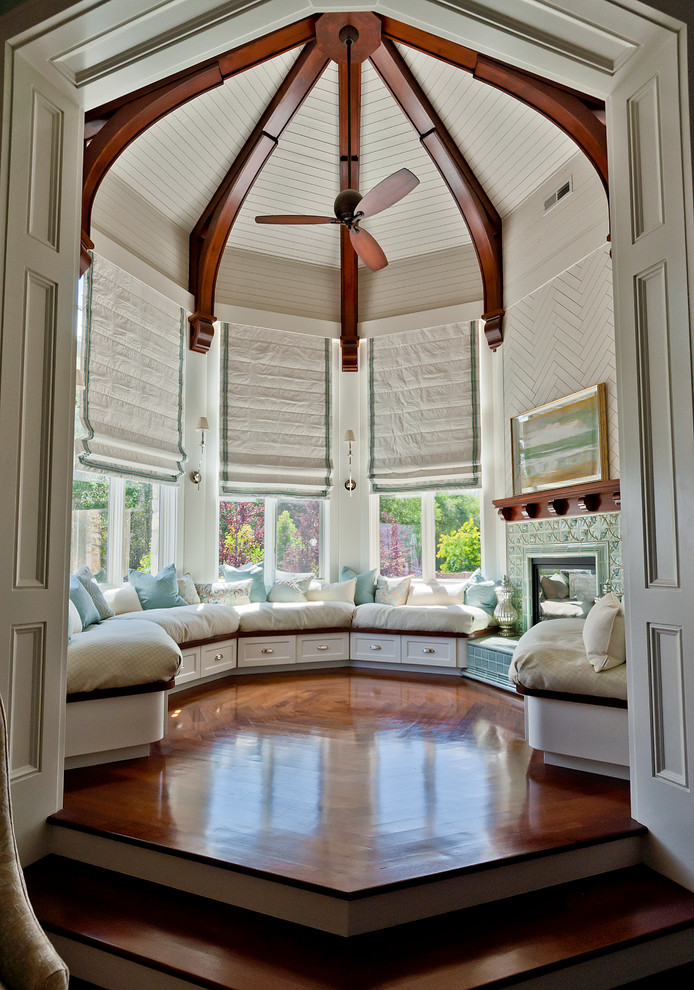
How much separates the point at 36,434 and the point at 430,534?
4877 millimetres

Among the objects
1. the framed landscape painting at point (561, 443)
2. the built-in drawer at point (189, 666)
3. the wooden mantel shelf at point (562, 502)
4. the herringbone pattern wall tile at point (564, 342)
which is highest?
the herringbone pattern wall tile at point (564, 342)

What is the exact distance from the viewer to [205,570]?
21.1 ft

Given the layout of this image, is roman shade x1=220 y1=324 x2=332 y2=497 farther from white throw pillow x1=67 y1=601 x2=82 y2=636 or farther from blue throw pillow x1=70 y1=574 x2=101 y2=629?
white throw pillow x1=67 y1=601 x2=82 y2=636

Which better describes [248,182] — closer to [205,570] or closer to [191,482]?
[191,482]

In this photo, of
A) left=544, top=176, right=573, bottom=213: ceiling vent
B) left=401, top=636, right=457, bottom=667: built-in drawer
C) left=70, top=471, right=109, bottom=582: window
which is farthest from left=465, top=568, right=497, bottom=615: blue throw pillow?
left=544, top=176, right=573, bottom=213: ceiling vent

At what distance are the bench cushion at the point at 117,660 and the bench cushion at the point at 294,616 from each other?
7.36 ft

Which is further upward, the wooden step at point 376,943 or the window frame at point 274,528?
the window frame at point 274,528

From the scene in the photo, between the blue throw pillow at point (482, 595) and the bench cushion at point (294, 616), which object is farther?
the blue throw pillow at point (482, 595)

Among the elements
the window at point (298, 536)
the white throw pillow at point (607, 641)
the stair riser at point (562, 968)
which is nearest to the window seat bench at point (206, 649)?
the window at point (298, 536)

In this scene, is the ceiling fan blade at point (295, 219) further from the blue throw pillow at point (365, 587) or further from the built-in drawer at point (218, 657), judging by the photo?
the blue throw pillow at point (365, 587)

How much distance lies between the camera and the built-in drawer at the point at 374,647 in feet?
19.8

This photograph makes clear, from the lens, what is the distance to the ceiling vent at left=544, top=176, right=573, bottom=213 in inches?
221

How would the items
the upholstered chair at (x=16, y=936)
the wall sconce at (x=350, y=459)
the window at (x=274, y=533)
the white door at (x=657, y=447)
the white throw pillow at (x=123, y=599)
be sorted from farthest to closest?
the wall sconce at (x=350, y=459) < the window at (x=274, y=533) < the white throw pillow at (x=123, y=599) < the white door at (x=657, y=447) < the upholstered chair at (x=16, y=936)

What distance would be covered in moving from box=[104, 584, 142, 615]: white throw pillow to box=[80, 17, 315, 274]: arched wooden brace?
8.35 ft
